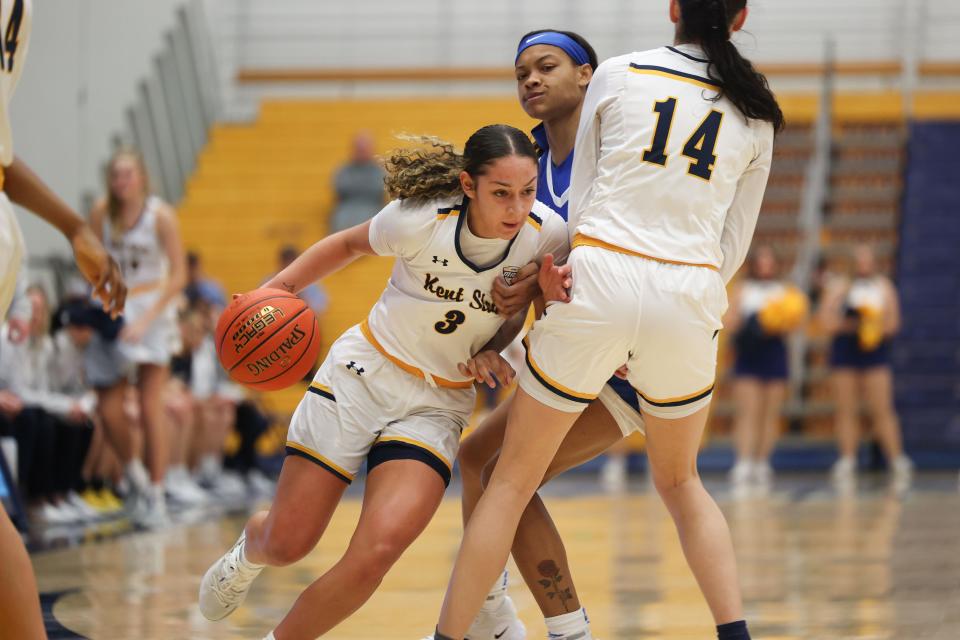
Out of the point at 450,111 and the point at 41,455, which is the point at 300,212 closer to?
the point at 450,111

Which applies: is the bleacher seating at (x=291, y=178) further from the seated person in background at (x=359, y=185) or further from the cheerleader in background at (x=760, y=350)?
the cheerleader in background at (x=760, y=350)

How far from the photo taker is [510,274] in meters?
3.60

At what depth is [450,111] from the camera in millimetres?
16234

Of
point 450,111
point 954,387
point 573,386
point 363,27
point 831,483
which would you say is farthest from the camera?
point 363,27

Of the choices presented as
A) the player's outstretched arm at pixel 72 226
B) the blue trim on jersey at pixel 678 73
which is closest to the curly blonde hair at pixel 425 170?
the blue trim on jersey at pixel 678 73

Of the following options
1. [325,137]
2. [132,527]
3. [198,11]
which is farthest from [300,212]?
[132,527]

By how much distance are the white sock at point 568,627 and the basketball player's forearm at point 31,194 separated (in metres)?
1.70

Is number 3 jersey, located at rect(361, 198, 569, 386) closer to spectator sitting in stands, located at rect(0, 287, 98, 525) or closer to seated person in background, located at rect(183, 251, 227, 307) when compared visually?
spectator sitting in stands, located at rect(0, 287, 98, 525)

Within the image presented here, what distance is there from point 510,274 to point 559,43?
A: 73cm

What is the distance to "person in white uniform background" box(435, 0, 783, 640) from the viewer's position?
325 cm

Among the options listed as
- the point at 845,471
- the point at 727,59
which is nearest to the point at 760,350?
the point at 845,471

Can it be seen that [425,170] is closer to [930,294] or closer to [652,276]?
[652,276]

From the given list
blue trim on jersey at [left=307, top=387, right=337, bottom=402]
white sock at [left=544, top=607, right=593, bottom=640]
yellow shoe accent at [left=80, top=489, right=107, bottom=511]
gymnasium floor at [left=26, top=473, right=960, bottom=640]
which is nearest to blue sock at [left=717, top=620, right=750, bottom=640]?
white sock at [left=544, top=607, right=593, bottom=640]

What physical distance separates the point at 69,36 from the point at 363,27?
6858 millimetres
